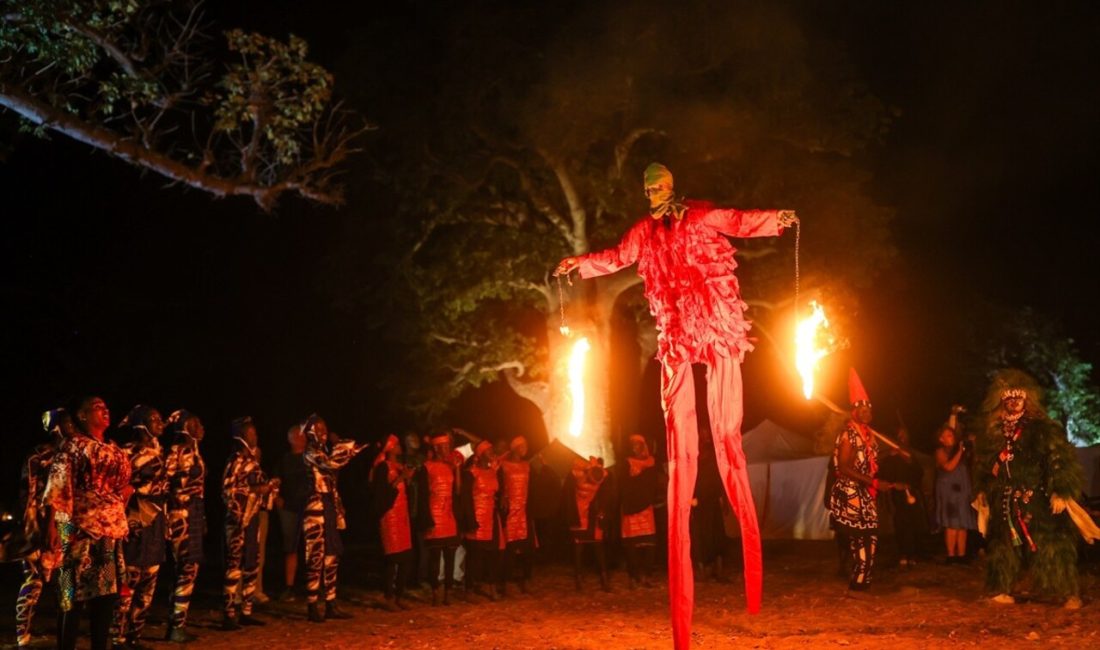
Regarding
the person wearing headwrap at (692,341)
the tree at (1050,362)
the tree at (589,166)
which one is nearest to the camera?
the person wearing headwrap at (692,341)

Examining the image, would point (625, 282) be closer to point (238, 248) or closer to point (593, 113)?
point (593, 113)

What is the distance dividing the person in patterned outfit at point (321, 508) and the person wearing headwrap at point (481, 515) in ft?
6.63

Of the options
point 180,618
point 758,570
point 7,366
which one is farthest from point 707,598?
point 7,366

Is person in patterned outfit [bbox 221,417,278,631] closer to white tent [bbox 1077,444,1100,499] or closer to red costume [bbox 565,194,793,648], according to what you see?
red costume [bbox 565,194,793,648]

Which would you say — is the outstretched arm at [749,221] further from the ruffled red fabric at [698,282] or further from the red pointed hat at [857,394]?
the red pointed hat at [857,394]

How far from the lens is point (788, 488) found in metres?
18.1

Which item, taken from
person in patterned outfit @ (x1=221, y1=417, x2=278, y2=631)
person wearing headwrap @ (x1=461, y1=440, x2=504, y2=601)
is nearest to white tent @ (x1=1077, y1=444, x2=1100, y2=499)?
person wearing headwrap @ (x1=461, y1=440, x2=504, y2=601)

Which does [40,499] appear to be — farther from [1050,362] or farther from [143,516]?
[1050,362]

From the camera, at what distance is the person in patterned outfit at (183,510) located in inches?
344

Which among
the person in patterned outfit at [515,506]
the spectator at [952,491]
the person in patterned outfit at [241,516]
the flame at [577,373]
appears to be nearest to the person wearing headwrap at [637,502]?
the person in patterned outfit at [515,506]

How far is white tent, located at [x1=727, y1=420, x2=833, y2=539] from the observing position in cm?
1745

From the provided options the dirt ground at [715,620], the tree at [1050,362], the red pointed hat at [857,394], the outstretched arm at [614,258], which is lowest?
the dirt ground at [715,620]

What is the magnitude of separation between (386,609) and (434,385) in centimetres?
757

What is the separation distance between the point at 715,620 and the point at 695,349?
12.3ft
